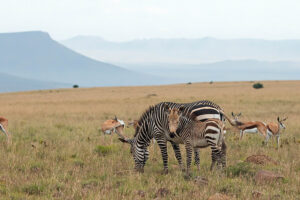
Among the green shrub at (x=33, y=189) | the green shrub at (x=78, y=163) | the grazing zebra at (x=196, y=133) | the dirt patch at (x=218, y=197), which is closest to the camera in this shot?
the dirt patch at (x=218, y=197)

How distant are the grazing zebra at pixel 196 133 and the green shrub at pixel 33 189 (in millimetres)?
3143

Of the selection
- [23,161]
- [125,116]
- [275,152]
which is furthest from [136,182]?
[125,116]

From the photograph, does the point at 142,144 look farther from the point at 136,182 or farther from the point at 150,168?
the point at 136,182

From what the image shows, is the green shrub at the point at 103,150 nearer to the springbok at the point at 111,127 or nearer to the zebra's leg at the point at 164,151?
the zebra's leg at the point at 164,151

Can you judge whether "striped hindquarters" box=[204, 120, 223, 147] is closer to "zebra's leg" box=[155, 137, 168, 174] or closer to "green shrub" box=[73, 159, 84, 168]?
"zebra's leg" box=[155, 137, 168, 174]

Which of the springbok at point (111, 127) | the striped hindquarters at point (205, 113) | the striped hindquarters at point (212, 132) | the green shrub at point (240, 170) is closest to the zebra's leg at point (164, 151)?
the striped hindquarters at point (212, 132)

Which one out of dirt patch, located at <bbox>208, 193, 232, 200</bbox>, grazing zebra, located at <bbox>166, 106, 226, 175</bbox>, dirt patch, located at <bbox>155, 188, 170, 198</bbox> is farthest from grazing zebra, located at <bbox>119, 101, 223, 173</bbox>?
dirt patch, located at <bbox>208, 193, 232, 200</bbox>

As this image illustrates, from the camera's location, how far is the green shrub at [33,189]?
803 centimetres

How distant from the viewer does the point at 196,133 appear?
9.67 m

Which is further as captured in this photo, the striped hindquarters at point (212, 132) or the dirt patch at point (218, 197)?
the striped hindquarters at point (212, 132)

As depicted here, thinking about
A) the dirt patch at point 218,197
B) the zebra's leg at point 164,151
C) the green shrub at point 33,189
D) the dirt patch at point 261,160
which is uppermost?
the zebra's leg at point 164,151

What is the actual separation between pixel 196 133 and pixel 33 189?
158 inches

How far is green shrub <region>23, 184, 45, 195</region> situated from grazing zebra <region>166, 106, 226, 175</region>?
3143mm

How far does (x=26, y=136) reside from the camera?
1609cm
